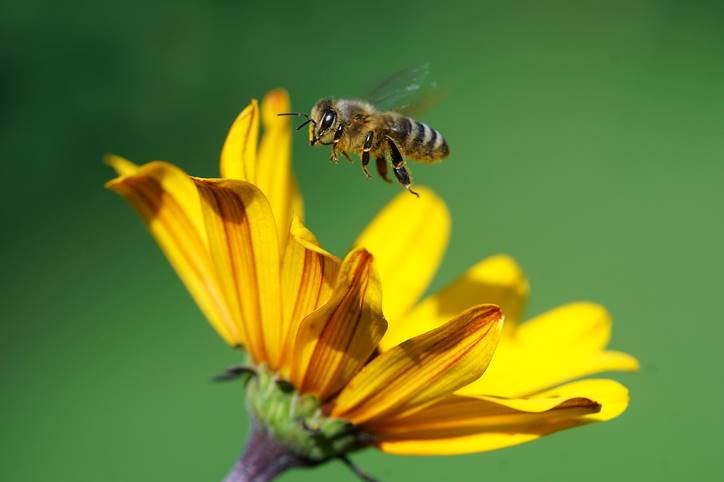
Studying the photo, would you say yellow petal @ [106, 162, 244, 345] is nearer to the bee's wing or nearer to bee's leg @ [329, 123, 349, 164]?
bee's leg @ [329, 123, 349, 164]

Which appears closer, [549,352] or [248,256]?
[248,256]

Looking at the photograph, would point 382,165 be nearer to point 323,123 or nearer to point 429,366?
point 323,123

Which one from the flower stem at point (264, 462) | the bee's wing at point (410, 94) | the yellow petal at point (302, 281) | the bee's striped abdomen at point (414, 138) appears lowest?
the flower stem at point (264, 462)

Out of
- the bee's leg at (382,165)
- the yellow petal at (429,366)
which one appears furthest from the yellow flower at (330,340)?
the bee's leg at (382,165)

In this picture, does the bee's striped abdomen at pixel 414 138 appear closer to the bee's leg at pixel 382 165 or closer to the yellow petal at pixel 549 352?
the bee's leg at pixel 382 165

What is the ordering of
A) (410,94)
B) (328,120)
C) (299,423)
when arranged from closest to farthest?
1. (299,423)
2. (328,120)
3. (410,94)

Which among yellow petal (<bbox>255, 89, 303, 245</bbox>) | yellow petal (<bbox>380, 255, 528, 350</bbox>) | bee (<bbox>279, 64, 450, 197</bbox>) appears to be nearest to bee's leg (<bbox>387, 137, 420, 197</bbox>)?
bee (<bbox>279, 64, 450, 197</bbox>)

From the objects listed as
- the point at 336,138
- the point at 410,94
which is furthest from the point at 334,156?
the point at 410,94
